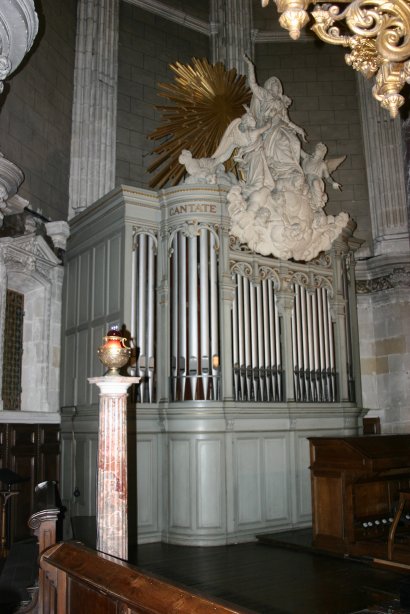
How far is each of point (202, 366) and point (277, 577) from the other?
2.83 meters

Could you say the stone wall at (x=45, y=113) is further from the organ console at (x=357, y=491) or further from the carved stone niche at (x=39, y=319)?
the organ console at (x=357, y=491)

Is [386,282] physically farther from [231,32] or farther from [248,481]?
[231,32]

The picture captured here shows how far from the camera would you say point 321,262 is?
9.52m

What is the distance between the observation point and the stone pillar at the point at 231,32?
12438 mm

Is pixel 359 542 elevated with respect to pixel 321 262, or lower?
lower

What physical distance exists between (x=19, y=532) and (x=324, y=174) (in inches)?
266

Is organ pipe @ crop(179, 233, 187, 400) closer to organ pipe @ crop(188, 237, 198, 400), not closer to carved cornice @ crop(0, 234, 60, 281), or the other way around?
organ pipe @ crop(188, 237, 198, 400)

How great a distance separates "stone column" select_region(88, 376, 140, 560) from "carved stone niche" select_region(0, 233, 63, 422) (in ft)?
13.1

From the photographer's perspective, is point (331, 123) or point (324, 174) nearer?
point (324, 174)

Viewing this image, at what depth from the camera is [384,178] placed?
11734 mm

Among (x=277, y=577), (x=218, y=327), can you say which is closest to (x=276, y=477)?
(x=218, y=327)

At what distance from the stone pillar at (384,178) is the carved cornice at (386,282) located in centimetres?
48

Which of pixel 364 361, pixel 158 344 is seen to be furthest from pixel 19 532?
pixel 364 361

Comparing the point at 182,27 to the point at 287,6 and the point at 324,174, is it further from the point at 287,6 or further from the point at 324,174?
the point at 287,6
